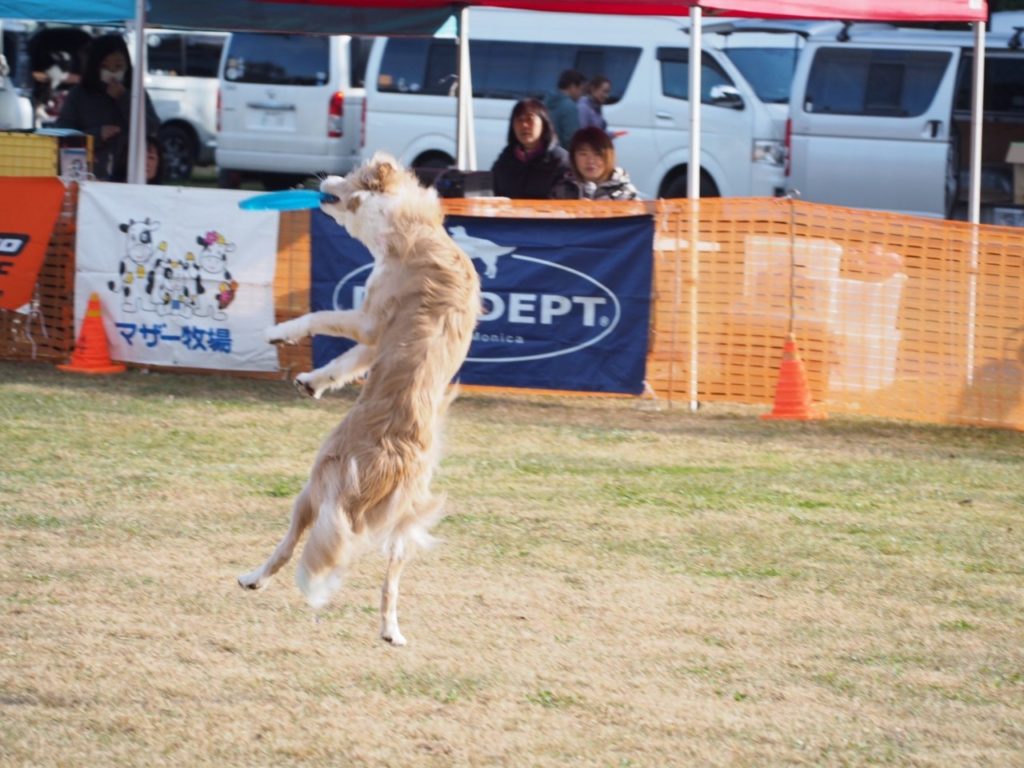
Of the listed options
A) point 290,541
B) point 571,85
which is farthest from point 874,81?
point 290,541

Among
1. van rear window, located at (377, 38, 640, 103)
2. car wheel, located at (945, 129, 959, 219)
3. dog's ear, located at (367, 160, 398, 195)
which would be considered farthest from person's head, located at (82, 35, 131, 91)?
car wheel, located at (945, 129, 959, 219)

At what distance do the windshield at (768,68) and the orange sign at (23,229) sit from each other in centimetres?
1059

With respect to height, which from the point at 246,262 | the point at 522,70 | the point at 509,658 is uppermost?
the point at 522,70

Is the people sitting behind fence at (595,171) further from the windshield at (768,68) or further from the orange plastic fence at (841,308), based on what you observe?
the windshield at (768,68)

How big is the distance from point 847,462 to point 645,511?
1895mm

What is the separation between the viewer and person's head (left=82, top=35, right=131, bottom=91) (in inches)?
523

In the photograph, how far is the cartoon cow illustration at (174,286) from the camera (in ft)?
34.8

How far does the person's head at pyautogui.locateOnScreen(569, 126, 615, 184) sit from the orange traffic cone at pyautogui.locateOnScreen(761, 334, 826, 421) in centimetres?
204

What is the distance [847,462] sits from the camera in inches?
346

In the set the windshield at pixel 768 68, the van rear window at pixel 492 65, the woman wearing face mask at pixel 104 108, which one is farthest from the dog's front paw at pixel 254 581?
the windshield at pixel 768 68

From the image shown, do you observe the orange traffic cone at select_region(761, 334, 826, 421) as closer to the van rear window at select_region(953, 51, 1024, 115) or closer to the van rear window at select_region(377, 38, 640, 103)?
the van rear window at select_region(953, 51, 1024, 115)

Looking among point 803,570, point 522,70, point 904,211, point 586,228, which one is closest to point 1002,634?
point 803,570

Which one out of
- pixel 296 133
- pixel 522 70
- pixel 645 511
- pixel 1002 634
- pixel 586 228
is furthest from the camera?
pixel 296 133

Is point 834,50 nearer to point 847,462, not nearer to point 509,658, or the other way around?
point 847,462
